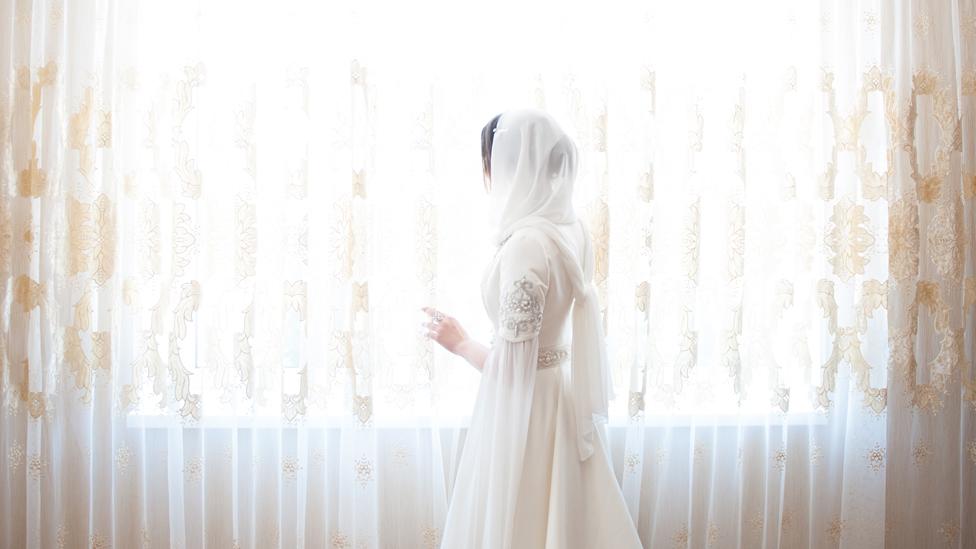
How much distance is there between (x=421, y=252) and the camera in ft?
8.00

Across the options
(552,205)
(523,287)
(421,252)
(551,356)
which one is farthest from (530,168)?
(421,252)

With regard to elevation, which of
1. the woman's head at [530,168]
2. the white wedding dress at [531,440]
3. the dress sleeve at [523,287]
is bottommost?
the white wedding dress at [531,440]

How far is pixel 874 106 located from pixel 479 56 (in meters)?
1.22

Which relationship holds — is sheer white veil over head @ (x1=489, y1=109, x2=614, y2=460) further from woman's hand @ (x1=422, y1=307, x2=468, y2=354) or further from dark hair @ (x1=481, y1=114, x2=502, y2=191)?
woman's hand @ (x1=422, y1=307, x2=468, y2=354)

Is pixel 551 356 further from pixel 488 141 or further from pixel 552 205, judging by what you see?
pixel 488 141

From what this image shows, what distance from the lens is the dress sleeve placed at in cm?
187

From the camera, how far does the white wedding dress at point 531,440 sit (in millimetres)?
1891

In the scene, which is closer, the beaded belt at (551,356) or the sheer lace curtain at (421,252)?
the beaded belt at (551,356)

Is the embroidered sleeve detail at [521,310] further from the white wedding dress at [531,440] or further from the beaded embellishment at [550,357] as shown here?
the beaded embellishment at [550,357]

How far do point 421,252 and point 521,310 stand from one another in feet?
2.13

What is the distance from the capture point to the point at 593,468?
199 centimetres

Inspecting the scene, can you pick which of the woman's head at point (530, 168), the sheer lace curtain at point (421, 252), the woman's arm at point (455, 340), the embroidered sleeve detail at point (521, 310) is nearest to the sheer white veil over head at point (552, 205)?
the woman's head at point (530, 168)

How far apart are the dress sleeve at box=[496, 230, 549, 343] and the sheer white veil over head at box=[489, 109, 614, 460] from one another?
6cm

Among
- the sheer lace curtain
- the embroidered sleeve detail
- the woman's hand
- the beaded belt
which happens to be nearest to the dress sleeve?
the embroidered sleeve detail
